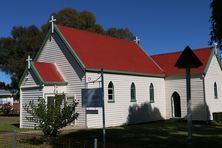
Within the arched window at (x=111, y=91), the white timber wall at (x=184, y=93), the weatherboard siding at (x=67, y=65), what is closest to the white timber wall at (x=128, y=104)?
the arched window at (x=111, y=91)

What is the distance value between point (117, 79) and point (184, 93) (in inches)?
337

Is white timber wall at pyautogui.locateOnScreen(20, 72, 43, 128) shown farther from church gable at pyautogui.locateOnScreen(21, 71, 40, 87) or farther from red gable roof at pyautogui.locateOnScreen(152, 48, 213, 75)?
red gable roof at pyautogui.locateOnScreen(152, 48, 213, 75)

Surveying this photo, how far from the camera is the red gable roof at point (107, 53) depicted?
30953mm

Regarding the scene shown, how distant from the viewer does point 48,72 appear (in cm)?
3014

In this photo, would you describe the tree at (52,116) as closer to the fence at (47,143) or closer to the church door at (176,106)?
the fence at (47,143)

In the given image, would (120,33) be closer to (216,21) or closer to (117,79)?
(117,79)

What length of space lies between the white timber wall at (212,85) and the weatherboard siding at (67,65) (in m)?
13.2

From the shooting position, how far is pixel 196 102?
117ft

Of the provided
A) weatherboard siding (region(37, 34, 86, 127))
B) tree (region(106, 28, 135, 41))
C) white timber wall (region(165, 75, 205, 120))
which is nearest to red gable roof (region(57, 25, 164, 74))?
weatherboard siding (region(37, 34, 86, 127))

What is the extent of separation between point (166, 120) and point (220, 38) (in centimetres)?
2304

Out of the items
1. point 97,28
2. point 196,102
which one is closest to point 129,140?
point 196,102

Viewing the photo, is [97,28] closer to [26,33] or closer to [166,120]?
[26,33]

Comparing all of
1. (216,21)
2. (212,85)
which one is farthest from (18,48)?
(216,21)

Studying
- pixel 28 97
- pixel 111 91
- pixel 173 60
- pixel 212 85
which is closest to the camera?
pixel 28 97
